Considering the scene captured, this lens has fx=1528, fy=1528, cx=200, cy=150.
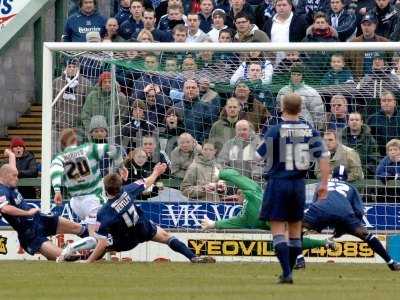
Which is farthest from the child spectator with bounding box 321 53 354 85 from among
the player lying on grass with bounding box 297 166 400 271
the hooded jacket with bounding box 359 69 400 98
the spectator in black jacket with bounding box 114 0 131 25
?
the spectator in black jacket with bounding box 114 0 131 25

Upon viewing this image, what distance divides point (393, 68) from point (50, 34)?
7706mm

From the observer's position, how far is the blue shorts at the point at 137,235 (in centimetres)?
1902

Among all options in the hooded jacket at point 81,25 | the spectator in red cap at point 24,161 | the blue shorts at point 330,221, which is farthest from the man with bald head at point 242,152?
the hooded jacket at point 81,25

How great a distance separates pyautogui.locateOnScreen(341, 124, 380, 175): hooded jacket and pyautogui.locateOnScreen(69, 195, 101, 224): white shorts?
137 inches

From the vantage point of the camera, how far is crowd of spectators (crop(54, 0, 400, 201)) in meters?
20.8

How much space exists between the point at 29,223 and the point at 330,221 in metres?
4.00

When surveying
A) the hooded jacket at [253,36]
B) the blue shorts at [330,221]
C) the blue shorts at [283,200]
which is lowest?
the blue shorts at [330,221]

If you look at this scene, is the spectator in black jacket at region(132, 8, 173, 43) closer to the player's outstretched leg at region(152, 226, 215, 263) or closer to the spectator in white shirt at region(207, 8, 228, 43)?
the spectator in white shirt at region(207, 8, 228, 43)

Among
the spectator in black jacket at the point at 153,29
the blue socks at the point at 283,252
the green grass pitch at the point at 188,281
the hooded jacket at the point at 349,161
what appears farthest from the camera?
the spectator in black jacket at the point at 153,29

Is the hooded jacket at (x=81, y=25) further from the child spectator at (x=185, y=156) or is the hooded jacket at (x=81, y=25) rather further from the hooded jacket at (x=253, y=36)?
the child spectator at (x=185, y=156)

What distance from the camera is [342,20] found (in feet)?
76.4

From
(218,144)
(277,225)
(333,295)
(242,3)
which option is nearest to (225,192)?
(218,144)

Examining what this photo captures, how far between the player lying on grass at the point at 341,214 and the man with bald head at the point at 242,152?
77.9 inches

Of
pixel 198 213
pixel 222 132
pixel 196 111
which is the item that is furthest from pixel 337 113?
pixel 198 213
